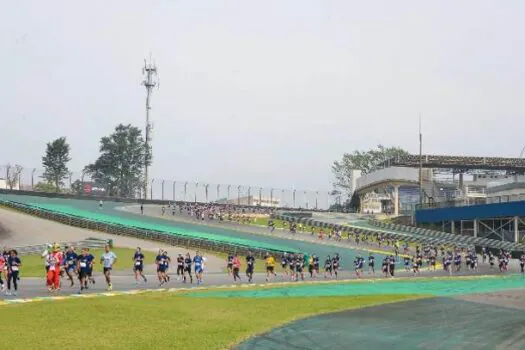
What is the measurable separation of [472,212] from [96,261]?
51563 mm

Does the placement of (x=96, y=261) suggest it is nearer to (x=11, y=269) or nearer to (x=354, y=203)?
(x=11, y=269)

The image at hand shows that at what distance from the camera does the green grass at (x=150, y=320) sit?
13344 mm

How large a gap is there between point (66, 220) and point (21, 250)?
18606 mm

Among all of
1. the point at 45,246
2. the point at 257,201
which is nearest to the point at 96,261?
the point at 45,246

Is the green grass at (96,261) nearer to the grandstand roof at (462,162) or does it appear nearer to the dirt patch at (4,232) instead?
the dirt patch at (4,232)

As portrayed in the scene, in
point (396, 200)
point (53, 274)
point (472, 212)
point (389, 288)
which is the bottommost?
point (389, 288)

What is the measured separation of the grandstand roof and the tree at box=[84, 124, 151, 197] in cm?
5753

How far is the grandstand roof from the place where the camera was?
9488cm

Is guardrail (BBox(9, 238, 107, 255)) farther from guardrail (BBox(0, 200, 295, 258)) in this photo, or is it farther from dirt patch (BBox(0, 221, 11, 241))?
dirt patch (BBox(0, 221, 11, 241))

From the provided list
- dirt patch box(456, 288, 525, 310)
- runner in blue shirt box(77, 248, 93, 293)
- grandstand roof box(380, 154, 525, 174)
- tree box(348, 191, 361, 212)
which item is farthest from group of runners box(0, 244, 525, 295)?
tree box(348, 191, 361, 212)

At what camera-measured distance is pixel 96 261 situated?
44.8m

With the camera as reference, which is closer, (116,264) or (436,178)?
(116,264)

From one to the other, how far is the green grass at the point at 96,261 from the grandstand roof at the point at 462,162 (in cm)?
5394

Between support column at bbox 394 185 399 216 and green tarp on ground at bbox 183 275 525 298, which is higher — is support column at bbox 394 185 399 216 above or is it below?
above
